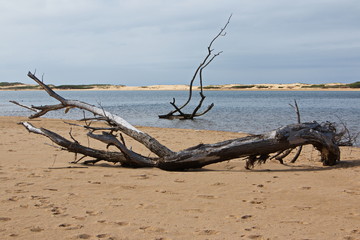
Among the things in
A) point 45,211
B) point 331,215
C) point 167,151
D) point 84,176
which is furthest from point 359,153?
point 45,211

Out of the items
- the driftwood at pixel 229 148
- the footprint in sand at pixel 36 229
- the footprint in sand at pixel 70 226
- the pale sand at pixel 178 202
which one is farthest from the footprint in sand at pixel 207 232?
the driftwood at pixel 229 148

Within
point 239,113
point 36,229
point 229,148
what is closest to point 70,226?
point 36,229

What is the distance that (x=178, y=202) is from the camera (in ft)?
15.9

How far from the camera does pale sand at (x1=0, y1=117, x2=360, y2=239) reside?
3.80 meters

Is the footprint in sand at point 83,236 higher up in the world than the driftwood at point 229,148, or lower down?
lower down

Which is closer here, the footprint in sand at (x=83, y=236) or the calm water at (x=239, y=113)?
the footprint in sand at (x=83, y=236)

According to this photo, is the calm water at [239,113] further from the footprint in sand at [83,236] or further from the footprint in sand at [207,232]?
the footprint in sand at [207,232]

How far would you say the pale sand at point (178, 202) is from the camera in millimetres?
3803

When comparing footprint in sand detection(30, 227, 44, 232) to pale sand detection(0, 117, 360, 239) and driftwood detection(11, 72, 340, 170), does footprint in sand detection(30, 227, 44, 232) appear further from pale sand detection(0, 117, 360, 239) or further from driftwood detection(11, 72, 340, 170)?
driftwood detection(11, 72, 340, 170)

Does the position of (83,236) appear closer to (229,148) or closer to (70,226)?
(70,226)

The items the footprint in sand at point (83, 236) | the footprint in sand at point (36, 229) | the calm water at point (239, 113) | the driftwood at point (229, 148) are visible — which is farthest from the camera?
the calm water at point (239, 113)

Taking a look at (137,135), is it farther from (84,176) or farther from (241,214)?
(241,214)

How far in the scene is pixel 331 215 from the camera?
172 inches

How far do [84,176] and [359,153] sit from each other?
23.3 ft
